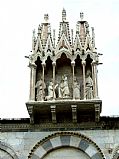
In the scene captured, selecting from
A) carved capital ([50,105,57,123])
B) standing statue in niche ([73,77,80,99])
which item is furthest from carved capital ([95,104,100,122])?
carved capital ([50,105,57,123])

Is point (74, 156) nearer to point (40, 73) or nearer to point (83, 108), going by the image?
point (83, 108)

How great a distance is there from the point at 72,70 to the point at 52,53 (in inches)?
31.7

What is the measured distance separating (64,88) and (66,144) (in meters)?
1.77

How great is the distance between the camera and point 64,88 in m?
13.0

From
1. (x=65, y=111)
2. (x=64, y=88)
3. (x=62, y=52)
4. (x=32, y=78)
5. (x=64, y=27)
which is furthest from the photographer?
(x=64, y=27)

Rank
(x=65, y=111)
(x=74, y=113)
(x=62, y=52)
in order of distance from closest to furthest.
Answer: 1. (x=74, y=113)
2. (x=65, y=111)
3. (x=62, y=52)

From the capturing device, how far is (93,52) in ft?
43.2

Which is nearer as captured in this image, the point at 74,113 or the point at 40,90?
the point at 74,113

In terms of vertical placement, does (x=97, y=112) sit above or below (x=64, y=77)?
below

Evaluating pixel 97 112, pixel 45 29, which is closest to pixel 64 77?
pixel 97 112

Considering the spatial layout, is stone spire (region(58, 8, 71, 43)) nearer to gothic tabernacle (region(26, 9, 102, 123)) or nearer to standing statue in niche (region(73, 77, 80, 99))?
gothic tabernacle (region(26, 9, 102, 123))

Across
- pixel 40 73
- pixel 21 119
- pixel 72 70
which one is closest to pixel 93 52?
pixel 72 70

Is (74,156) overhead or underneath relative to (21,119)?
underneath

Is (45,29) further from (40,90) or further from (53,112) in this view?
(53,112)
